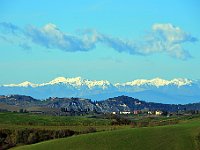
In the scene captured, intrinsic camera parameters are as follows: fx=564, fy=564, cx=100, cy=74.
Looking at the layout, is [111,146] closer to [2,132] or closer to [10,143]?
[10,143]

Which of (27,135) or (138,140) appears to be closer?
(138,140)

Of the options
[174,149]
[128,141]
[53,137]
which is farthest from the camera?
[53,137]

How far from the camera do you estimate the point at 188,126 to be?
10650cm

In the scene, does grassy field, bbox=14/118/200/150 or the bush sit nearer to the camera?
grassy field, bbox=14/118/200/150

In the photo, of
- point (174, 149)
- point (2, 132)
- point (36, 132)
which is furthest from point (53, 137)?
point (174, 149)

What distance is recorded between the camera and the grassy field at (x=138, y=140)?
89500 mm

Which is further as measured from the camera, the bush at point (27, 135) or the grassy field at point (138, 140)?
the bush at point (27, 135)

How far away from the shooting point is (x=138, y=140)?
93938 millimetres

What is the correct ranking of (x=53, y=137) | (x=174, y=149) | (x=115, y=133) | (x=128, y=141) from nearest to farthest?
(x=174, y=149) < (x=128, y=141) < (x=115, y=133) < (x=53, y=137)

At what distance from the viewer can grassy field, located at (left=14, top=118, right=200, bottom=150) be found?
89.5 metres

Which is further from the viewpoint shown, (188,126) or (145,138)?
(188,126)

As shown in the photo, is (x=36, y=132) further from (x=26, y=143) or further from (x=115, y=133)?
(x=115, y=133)

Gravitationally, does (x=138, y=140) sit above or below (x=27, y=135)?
below

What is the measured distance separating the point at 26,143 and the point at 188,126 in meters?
31.7
